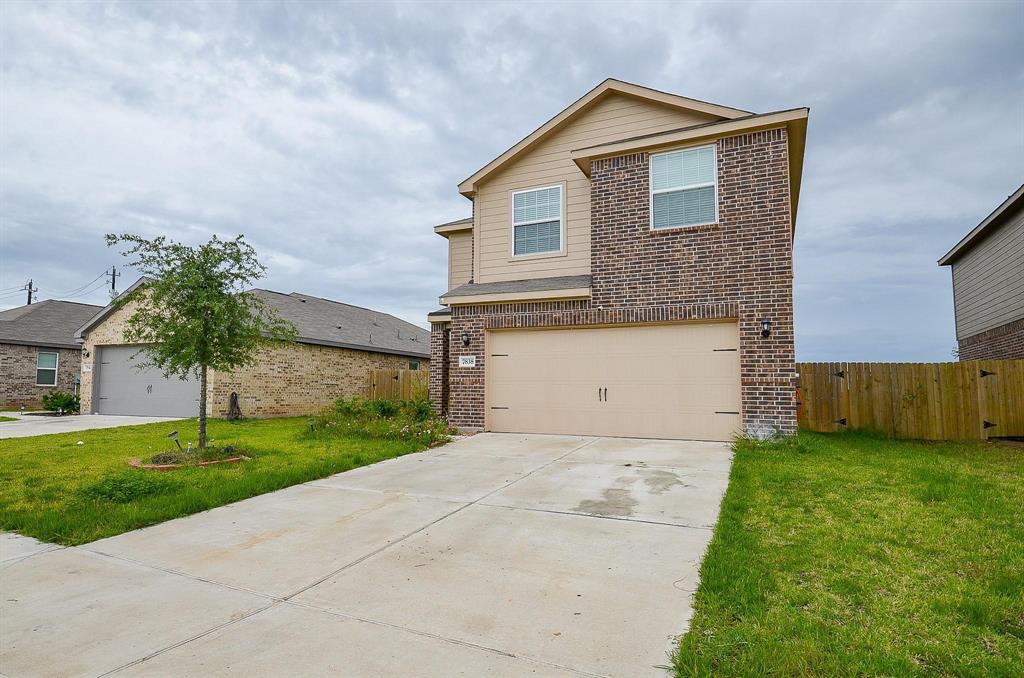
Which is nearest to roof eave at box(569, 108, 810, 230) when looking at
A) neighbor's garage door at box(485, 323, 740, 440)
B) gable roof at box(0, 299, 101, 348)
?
neighbor's garage door at box(485, 323, 740, 440)

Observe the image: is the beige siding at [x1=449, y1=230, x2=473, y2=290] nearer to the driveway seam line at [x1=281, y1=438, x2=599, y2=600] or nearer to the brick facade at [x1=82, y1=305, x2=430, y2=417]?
the brick facade at [x1=82, y1=305, x2=430, y2=417]

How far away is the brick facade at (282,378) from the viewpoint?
17.2 m

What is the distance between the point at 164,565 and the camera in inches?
173

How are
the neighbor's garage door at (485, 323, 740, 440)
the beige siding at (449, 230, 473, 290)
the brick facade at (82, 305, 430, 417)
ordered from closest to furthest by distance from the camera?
1. the neighbor's garage door at (485, 323, 740, 440)
2. the beige siding at (449, 230, 473, 290)
3. the brick facade at (82, 305, 430, 417)

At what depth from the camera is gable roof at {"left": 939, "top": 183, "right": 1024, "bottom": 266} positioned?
13.1 m

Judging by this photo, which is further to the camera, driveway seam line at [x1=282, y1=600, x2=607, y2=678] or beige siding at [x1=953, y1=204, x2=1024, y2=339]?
beige siding at [x1=953, y1=204, x2=1024, y2=339]

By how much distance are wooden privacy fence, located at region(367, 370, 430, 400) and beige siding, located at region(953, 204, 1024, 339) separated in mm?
16120

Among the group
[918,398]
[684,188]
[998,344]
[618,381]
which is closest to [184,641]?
[618,381]

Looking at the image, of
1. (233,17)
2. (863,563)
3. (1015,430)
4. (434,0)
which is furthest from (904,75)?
(233,17)

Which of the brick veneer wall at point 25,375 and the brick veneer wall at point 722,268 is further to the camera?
the brick veneer wall at point 25,375

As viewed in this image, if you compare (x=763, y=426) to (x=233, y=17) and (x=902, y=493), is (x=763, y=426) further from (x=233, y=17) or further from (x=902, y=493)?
(x=233, y=17)

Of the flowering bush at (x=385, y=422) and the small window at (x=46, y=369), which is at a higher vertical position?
the small window at (x=46, y=369)

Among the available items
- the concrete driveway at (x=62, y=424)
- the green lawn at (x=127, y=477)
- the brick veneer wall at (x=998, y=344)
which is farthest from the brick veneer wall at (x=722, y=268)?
the concrete driveway at (x=62, y=424)

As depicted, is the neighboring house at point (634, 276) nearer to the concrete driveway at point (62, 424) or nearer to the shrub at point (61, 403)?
the concrete driveway at point (62, 424)
